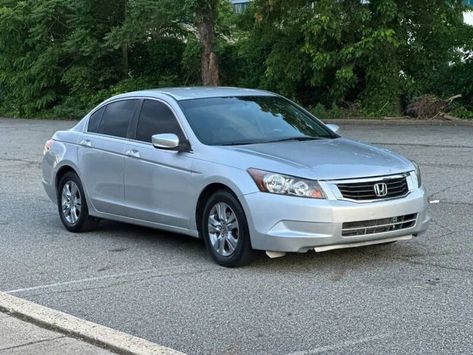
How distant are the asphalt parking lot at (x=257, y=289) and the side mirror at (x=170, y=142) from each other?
109 centimetres

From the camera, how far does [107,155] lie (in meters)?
8.38

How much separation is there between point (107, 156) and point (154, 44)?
75.1ft

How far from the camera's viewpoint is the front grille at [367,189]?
6445 mm

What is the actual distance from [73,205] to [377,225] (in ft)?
13.0

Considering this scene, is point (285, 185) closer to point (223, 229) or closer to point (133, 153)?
point (223, 229)

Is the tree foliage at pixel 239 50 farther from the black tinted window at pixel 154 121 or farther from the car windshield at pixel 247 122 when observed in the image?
the black tinted window at pixel 154 121

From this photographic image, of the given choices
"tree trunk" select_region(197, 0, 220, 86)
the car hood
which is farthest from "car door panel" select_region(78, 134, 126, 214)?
"tree trunk" select_region(197, 0, 220, 86)

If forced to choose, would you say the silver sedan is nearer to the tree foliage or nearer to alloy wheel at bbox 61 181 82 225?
alloy wheel at bbox 61 181 82 225

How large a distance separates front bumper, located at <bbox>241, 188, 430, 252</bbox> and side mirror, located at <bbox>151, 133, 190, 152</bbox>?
1046mm

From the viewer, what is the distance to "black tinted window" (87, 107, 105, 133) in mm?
8930

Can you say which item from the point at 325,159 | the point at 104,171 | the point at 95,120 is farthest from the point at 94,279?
the point at 95,120

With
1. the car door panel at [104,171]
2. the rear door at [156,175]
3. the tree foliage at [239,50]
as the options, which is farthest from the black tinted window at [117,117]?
the tree foliage at [239,50]

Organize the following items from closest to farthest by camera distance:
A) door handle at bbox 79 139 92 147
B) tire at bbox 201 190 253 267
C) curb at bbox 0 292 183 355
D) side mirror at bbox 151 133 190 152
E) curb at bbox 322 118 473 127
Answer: curb at bbox 0 292 183 355 → tire at bbox 201 190 253 267 → side mirror at bbox 151 133 190 152 → door handle at bbox 79 139 92 147 → curb at bbox 322 118 473 127

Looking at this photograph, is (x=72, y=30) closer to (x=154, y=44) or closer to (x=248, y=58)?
(x=154, y=44)
